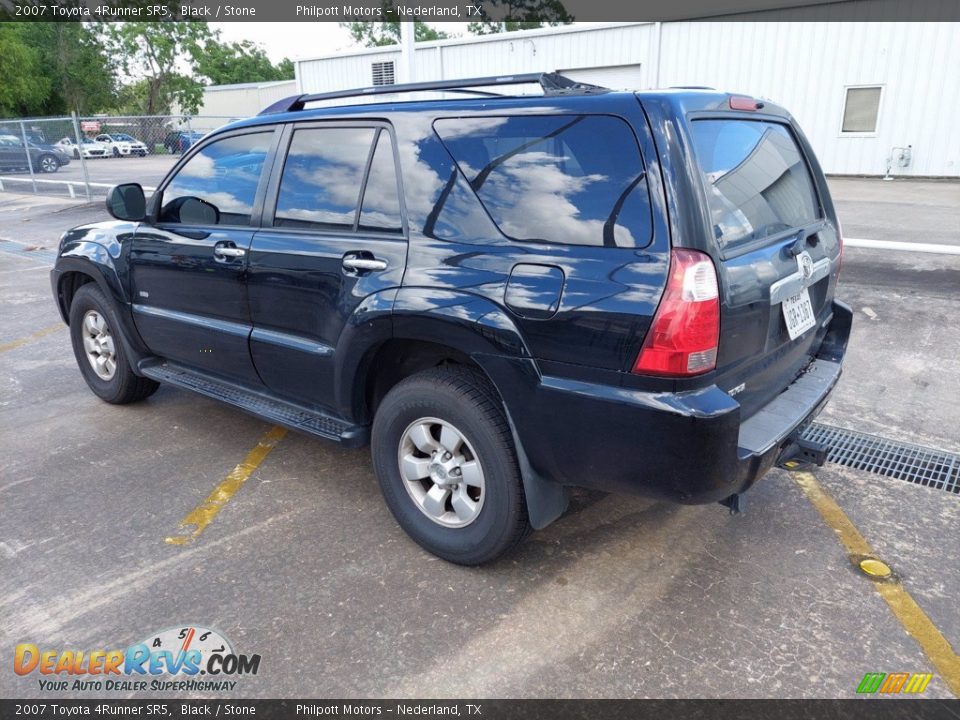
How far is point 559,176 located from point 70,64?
59237 millimetres

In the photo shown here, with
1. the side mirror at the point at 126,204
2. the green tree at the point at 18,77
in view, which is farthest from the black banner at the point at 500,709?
the green tree at the point at 18,77

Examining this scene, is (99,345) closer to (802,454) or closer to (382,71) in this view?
(802,454)

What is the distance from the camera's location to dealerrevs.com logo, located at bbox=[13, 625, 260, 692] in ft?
7.91

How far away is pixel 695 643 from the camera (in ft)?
8.30

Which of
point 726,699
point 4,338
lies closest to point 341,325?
point 726,699

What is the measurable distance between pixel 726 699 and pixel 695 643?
265mm

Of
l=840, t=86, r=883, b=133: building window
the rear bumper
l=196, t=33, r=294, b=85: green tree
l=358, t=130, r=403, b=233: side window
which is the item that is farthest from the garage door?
l=196, t=33, r=294, b=85: green tree

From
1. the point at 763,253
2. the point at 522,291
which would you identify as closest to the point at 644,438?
the point at 522,291

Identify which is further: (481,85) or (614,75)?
(614,75)

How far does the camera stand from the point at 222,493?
363cm

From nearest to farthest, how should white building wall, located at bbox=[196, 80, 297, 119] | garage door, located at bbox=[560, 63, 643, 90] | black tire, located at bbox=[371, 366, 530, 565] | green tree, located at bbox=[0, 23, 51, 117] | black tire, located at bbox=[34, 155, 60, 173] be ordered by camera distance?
black tire, located at bbox=[371, 366, 530, 565], garage door, located at bbox=[560, 63, 643, 90], black tire, located at bbox=[34, 155, 60, 173], green tree, located at bbox=[0, 23, 51, 117], white building wall, located at bbox=[196, 80, 297, 119]

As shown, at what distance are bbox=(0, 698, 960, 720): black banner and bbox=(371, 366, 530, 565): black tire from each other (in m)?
0.67

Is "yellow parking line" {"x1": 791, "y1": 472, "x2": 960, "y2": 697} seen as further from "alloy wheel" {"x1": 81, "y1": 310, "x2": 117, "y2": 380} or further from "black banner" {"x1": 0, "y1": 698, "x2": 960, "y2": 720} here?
"alloy wheel" {"x1": 81, "y1": 310, "x2": 117, "y2": 380}

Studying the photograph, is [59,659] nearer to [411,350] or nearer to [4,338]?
[411,350]
